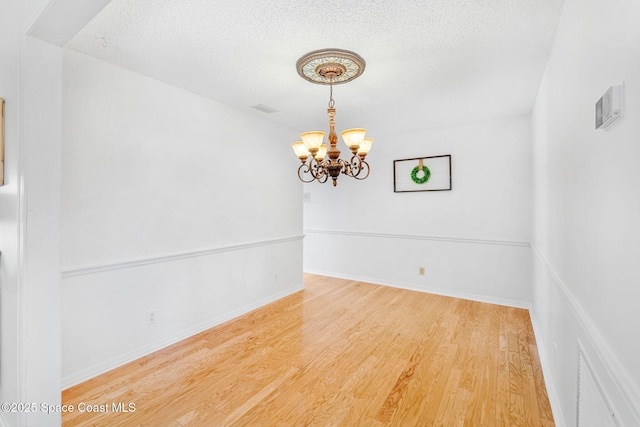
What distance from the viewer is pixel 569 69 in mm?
1524

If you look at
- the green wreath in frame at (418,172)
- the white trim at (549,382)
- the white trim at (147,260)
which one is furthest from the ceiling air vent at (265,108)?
the white trim at (549,382)

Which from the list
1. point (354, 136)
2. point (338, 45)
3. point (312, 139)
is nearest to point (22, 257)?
point (312, 139)

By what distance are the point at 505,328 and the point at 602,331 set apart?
7.62 feet

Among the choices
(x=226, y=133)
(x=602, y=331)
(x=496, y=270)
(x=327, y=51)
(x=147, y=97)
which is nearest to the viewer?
(x=602, y=331)

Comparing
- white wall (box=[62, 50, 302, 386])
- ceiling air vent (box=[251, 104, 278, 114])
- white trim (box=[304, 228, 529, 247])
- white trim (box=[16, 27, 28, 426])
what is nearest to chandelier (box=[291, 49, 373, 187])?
ceiling air vent (box=[251, 104, 278, 114])

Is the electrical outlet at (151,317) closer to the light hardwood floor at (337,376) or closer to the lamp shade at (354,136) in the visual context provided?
the light hardwood floor at (337,376)

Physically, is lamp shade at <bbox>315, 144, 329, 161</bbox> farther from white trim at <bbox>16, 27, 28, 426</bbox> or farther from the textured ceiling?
white trim at <bbox>16, 27, 28, 426</bbox>

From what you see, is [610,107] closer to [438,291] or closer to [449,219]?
[449,219]

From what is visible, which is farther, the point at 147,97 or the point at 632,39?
the point at 147,97

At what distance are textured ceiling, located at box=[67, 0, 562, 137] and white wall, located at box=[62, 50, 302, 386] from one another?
28 cm

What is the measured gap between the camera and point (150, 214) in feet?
8.45

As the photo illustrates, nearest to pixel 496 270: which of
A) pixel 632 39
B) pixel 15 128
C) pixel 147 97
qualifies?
pixel 632 39

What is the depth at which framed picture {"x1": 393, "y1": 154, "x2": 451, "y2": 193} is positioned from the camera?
161 inches

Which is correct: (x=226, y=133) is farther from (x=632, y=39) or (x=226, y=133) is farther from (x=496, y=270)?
(x=496, y=270)
